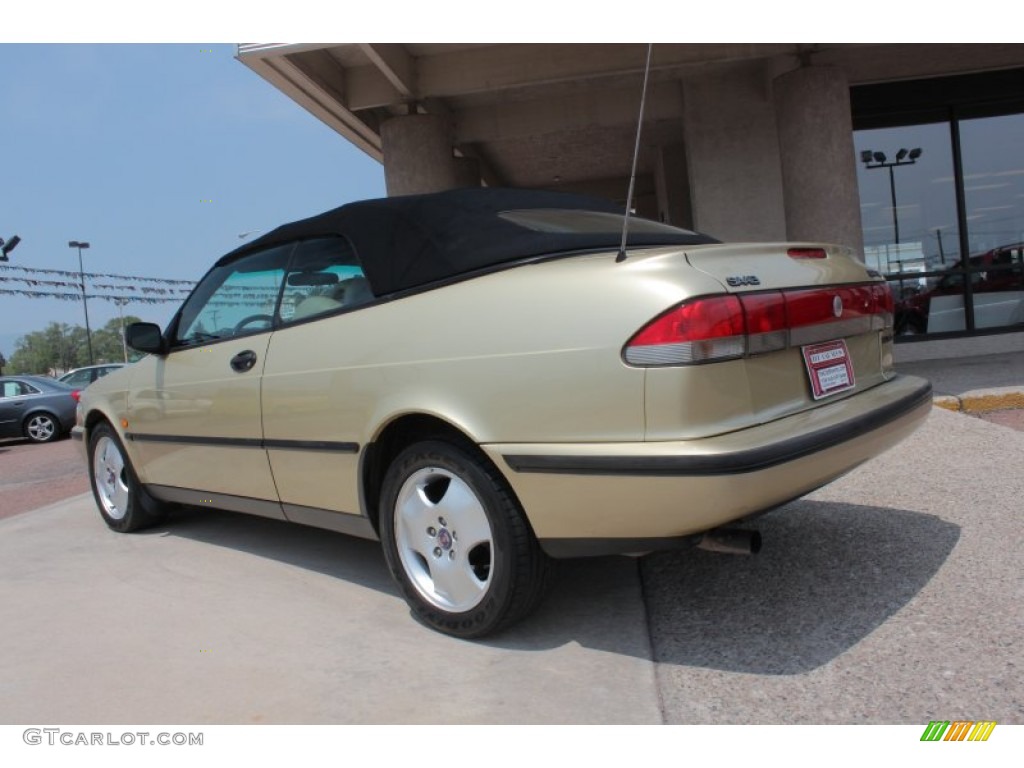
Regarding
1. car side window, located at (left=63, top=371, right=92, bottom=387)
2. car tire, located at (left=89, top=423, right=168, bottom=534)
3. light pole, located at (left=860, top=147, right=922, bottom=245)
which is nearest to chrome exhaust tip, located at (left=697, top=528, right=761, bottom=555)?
car tire, located at (left=89, top=423, right=168, bottom=534)

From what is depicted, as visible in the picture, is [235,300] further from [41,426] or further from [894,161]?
[41,426]


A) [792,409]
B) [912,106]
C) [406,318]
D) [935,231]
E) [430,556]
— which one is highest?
[912,106]

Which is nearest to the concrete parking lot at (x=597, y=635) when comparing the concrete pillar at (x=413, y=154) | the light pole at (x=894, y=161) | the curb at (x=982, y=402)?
the curb at (x=982, y=402)

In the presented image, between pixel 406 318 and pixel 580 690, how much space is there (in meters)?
1.35

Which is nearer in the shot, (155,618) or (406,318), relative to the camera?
(406,318)

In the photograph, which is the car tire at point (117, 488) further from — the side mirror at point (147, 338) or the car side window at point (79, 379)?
the car side window at point (79, 379)

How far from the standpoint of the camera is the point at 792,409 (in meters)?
2.44

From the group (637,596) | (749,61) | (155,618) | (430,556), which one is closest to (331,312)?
(430,556)

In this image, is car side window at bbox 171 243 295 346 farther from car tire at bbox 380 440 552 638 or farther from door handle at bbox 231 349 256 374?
car tire at bbox 380 440 552 638

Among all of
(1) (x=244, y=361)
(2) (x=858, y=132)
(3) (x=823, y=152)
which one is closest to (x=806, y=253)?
(1) (x=244, y=361)

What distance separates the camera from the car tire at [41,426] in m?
13.9

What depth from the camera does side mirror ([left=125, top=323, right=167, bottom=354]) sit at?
3.98m
